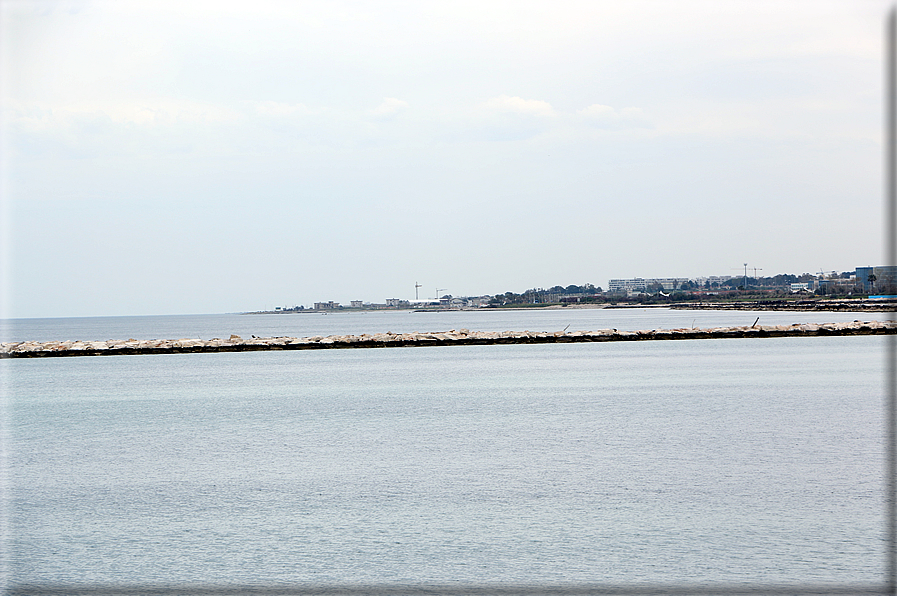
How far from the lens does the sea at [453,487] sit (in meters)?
6.26

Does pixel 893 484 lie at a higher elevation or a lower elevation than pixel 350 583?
higher

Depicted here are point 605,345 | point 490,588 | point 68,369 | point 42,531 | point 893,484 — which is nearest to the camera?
point 893,484

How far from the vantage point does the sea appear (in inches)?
246

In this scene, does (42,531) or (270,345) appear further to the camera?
(270,345)

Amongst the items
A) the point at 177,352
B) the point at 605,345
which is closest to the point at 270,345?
the point at 177,352

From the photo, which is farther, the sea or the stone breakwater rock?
the stone breakwater rock

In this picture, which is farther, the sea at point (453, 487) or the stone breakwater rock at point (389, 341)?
the stone breakwater rock at point (389, 341)

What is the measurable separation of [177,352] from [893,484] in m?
42.9

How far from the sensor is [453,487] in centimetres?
924

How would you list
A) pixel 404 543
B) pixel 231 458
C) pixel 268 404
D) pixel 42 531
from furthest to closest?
pixel 268 404 → pixel 231 458 → pixel 42 531 → pixel 404 543

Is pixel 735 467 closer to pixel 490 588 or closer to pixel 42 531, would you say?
pixel 490 588

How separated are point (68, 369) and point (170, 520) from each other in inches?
1135

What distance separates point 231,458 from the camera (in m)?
11.7

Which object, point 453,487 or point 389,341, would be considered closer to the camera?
point 453,487
